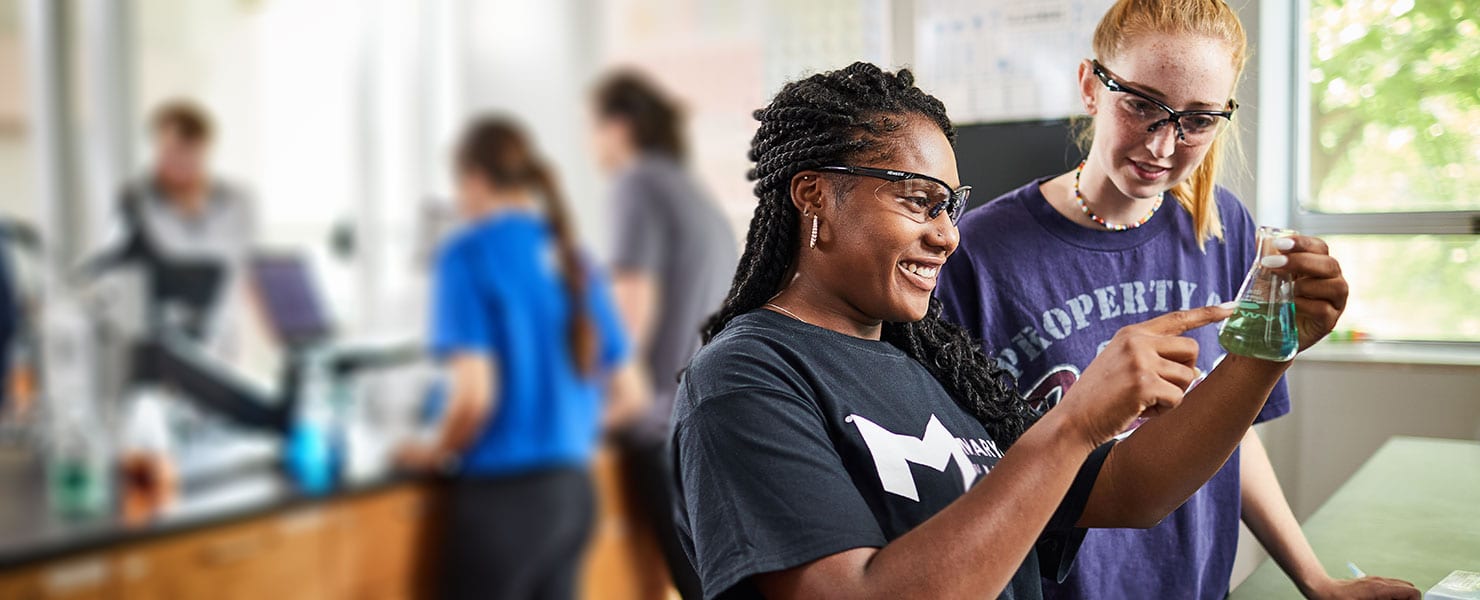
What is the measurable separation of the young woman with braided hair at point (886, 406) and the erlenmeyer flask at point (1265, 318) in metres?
0.02

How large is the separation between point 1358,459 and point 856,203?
652 mm

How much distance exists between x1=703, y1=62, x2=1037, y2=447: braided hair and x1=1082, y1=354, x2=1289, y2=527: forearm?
12cm

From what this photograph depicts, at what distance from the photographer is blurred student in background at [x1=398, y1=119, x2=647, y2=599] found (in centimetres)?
107

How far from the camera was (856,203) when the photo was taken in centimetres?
68

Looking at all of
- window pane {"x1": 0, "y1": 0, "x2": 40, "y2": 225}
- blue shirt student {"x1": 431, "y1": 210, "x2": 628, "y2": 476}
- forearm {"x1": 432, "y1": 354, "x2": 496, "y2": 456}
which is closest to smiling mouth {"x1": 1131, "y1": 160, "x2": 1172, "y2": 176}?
blue shirt student {"x1": 431, "y1": 210, "x2": 628, "y2": 476}

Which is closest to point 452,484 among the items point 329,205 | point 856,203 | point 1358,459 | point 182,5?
point 329,205


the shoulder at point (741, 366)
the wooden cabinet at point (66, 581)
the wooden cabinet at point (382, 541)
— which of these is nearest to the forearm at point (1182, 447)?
the shoulder at point (741, 366)

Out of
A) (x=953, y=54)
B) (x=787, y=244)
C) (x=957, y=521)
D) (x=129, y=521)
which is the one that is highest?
(x=953, y=54)

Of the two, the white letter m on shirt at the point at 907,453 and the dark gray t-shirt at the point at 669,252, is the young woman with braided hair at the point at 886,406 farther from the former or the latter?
the dark gray t-shirt at the point at 669,252

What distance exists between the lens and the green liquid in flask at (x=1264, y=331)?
0.74 m

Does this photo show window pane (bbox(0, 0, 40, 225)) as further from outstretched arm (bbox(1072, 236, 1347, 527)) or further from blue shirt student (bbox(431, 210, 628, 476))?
outstretched arm (bbox(1072, 236, 1347, 527))

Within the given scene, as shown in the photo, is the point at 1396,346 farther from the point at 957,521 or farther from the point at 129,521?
the point at 129,521

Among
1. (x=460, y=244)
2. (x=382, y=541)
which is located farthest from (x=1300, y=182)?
(x=382, y=541)

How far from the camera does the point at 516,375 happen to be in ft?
3.78
